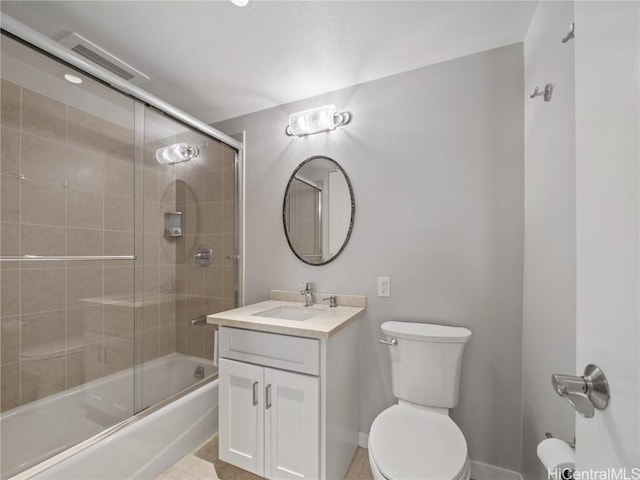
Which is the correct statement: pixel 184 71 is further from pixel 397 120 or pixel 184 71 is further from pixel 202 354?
pixel 202 354

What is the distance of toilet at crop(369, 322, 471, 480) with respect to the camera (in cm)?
98

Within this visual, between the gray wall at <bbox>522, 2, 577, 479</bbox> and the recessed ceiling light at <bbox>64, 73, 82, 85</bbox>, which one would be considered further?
the recessed ceiling light at <bbox>64, 73, 82, 85</bbox>

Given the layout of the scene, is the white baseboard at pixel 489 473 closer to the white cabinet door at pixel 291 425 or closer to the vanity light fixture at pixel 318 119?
the white cabinet door at pixel 291 425

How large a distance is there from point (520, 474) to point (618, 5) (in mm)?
1907

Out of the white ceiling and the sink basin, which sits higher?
the white ceiling

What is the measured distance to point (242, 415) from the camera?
143 centimetres

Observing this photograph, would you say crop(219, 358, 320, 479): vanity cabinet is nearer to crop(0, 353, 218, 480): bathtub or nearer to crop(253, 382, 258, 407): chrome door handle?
crop(253, 382, 258, 407): chrome door handle

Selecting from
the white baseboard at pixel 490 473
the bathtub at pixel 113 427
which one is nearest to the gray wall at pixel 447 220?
the white baseboard at pixel 490 473

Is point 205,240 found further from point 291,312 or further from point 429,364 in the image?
point 429,364

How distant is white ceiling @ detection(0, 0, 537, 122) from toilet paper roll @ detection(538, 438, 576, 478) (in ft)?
5.56

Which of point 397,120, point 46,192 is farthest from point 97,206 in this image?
point 397,120

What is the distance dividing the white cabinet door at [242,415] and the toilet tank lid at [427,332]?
72cm

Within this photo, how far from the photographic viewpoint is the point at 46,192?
4.68 feet

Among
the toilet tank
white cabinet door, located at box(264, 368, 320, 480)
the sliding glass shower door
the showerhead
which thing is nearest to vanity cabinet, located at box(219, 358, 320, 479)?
white cabinet door, located at box(264, 368, 320, 480)
